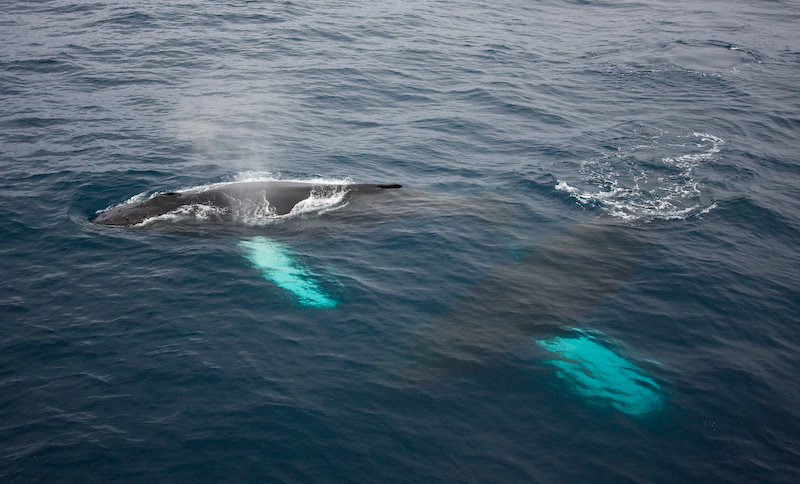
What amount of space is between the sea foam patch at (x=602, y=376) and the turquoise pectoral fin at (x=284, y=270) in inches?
307

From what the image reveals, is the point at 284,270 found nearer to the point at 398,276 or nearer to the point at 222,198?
the point at 398,276

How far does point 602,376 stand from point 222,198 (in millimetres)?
16767

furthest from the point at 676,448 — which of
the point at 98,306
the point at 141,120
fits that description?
the point at 141,120

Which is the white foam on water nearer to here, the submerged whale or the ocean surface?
the ocean surface

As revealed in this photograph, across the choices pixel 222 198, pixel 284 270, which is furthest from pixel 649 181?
pixel 222 198

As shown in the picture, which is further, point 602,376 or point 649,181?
point 649,181

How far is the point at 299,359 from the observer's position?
17.6m

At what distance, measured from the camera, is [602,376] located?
17391 millimetres

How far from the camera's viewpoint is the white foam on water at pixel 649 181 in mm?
26500

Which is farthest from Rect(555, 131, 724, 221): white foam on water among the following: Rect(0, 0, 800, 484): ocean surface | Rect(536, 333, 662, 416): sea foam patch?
Rect(536, 333, 662, 416): sea foam patch

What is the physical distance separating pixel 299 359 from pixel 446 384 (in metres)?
4.51

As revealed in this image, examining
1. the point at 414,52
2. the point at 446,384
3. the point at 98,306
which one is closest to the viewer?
the point at 446,384

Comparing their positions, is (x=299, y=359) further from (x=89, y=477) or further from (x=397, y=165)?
(x=397, y=165)

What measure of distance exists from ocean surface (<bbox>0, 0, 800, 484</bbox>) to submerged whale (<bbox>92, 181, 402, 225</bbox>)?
48 cm
